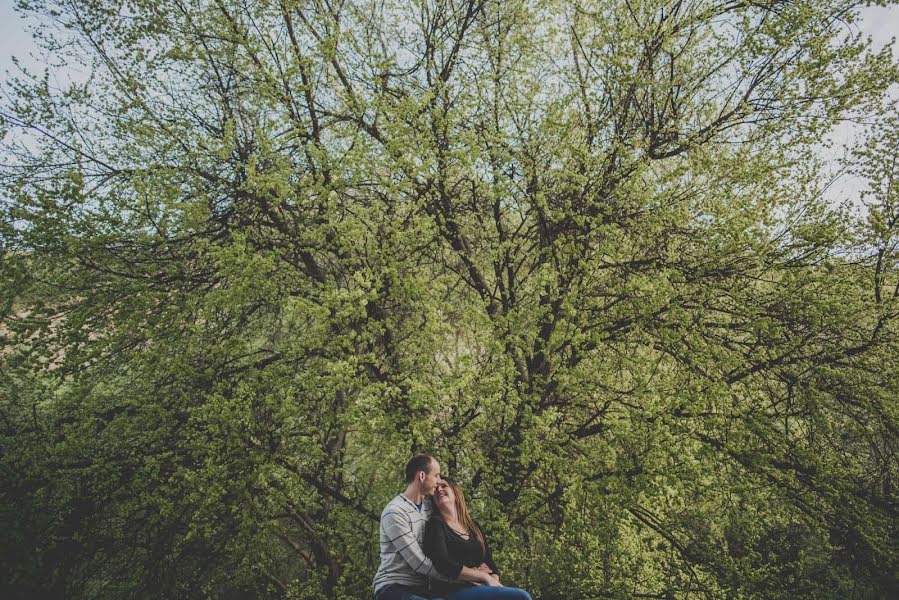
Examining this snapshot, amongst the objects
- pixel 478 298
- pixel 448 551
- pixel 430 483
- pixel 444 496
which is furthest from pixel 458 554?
pixel 478 298

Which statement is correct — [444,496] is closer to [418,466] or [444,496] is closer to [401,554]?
[418,466]

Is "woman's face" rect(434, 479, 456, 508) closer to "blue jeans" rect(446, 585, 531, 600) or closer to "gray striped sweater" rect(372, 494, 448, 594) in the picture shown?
"gray striped sweater" rect(372, 494, 448, 594)

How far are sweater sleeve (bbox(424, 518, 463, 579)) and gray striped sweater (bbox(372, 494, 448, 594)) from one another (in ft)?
0.13

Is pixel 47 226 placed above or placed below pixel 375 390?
above

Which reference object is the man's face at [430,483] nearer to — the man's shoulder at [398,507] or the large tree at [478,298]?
the man's shoulder at [398,507]

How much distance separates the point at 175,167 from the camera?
27.9ft

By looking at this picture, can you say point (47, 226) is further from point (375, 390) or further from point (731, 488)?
point (731, 488)

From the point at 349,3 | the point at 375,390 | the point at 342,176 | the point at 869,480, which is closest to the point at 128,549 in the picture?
the point at 375,390

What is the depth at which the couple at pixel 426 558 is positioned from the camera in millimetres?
3594

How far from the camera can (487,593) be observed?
11.7ft

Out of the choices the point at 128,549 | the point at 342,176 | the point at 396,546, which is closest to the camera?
the point at 396,546

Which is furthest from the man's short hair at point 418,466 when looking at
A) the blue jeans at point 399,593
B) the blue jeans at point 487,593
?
the blue jeans at point 487,593

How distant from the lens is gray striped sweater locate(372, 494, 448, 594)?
3.60 meters

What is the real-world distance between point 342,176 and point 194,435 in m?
4.16
